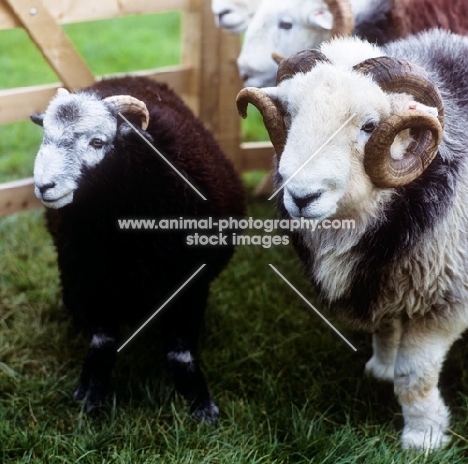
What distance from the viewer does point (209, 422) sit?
3.40 m

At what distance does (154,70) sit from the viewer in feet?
16.9

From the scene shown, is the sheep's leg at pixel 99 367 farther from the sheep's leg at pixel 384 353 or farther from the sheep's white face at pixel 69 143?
the sheep's leg at pixel 384 353

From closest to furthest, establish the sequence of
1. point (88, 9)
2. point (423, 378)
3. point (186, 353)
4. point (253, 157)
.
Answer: point (423, 378) < point (186, 353) < point (88, 9) < point (253, 157)

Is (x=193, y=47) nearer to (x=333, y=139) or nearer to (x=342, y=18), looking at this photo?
(x=342, y=18)

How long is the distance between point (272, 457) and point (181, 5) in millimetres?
3107

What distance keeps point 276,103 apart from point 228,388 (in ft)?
5.23

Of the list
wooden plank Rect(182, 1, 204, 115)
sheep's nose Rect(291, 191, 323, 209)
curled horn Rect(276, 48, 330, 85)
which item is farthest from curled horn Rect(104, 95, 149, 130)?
wooden plank Rect(182, 1, 204, 115)

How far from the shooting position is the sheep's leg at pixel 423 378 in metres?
3.13

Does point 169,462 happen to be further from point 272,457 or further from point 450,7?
point 450,7

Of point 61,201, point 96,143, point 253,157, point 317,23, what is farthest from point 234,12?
point 61,201

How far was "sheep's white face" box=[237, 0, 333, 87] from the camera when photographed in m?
4.18

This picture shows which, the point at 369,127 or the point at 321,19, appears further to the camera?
the point at 321,19

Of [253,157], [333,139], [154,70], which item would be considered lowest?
→ [253,157]

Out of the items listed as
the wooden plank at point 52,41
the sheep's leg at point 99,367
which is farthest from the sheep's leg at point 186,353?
the wooden plank at point 52,41
